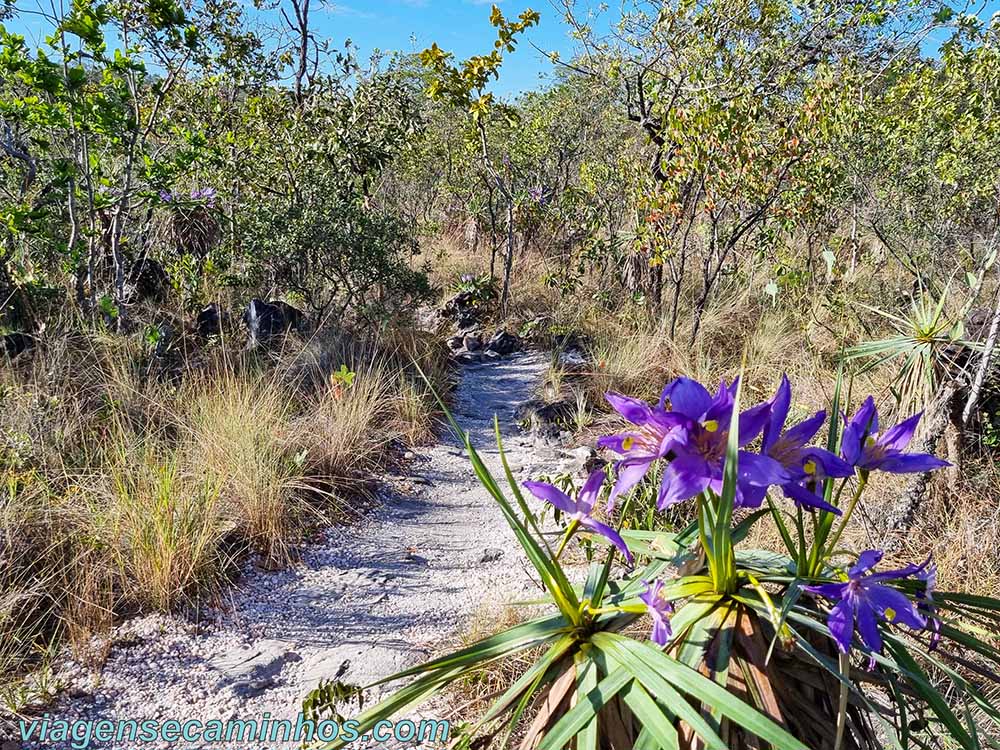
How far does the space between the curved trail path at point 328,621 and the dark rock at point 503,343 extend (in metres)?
2.75

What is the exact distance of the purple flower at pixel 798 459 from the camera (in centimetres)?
85

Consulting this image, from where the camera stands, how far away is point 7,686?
2.01 meters

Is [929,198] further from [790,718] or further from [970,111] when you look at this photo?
[790,718]

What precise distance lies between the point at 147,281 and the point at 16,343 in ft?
4.62

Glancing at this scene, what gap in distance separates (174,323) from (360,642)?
11.3ft

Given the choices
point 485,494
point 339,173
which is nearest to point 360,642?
point 485,494

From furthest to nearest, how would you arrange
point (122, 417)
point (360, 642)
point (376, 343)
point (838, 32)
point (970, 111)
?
point (376, 343) → point (838, 32) → point (970, 111) → point (122, 417) → point (360, 642)

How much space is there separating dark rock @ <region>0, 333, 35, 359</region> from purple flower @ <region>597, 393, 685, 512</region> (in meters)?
4.23

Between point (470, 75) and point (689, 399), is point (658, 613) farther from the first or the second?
point (470, 75)

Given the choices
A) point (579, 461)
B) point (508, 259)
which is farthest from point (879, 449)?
point (508, 259)

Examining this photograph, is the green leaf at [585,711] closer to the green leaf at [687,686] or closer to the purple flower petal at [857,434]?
the green leaf at [687,686]

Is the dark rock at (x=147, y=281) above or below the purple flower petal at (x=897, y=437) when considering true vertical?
above

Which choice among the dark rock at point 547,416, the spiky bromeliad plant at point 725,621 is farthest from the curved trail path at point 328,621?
the spiky bromeliad plant at point 725,621

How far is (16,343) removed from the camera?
4.12 metres
